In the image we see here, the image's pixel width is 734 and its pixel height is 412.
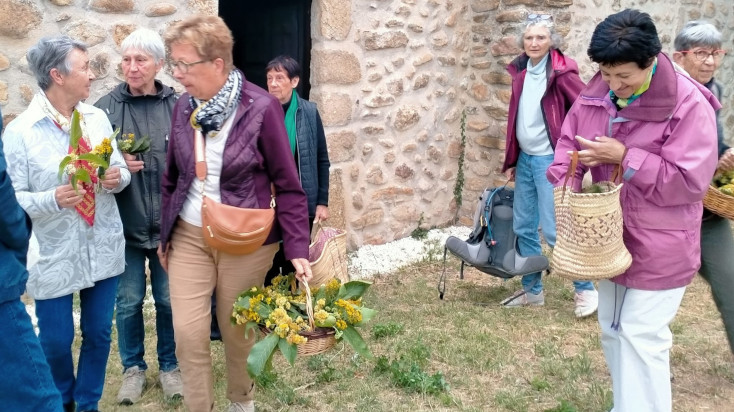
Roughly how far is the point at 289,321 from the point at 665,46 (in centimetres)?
627

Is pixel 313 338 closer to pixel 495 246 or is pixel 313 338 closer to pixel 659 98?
pixel 659 98

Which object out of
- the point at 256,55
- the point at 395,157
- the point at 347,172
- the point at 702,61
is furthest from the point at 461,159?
the point at 702,61

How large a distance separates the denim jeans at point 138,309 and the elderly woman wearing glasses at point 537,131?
244 cm

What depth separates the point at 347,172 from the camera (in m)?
5.76

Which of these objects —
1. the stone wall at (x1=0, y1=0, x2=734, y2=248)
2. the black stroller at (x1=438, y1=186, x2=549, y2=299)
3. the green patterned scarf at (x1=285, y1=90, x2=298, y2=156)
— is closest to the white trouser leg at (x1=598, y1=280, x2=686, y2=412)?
the black stroller at (x1=438, y1=186, x2=549, y2=299)

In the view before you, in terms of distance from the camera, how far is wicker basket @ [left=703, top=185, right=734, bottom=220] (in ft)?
10.4

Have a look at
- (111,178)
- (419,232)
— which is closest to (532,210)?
(419,232)

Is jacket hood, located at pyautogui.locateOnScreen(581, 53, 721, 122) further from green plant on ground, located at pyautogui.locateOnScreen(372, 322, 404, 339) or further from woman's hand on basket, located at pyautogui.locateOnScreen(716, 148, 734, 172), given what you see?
green plant on ground, located at pyautogui.locateOnScreen(372, 322, 404, 339)

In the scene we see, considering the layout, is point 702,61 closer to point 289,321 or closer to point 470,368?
point 470,368

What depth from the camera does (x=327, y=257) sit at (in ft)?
10.3

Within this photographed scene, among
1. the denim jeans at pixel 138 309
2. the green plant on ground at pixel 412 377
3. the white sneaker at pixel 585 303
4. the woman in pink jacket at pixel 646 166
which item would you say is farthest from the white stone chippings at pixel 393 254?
the woman in pink jacket at pixel 646 166

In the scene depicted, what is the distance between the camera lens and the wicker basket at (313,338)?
2.67 meters

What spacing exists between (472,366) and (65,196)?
232 centimetres

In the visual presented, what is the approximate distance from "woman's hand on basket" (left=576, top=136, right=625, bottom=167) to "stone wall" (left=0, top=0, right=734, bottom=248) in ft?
9.43
